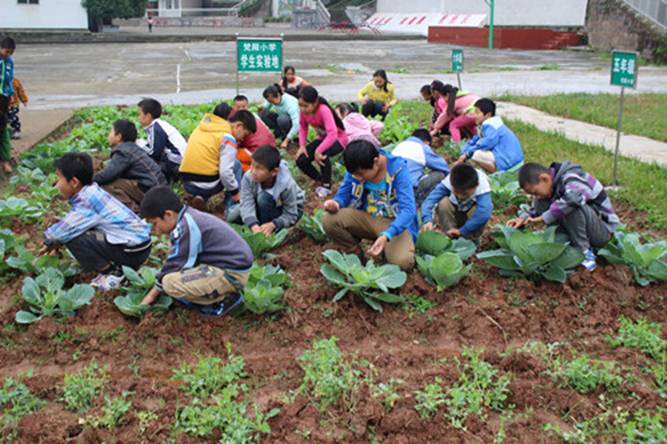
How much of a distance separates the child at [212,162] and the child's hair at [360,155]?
79.4 inches

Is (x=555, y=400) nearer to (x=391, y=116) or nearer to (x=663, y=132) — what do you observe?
(x=391, y=116)

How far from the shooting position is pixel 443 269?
14.6 feet

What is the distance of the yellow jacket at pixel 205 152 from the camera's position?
245 inches

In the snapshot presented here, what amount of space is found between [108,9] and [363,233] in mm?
34656

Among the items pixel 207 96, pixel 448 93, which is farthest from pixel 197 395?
pixel 207 96

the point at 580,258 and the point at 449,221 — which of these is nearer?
the point at 580,258

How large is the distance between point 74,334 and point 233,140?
2.70m

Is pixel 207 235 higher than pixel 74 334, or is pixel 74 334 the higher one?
pixel 207 235

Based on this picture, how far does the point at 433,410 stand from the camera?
3.29 m

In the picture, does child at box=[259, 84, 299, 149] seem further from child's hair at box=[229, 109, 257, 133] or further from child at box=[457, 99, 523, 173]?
child at box=[457, 99, 523, 173]

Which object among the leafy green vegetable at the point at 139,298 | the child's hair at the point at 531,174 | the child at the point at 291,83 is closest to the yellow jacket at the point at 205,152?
the leafy green vegetable at the point at 139,298

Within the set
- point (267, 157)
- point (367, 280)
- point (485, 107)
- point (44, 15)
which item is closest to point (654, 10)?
point (485, 107)

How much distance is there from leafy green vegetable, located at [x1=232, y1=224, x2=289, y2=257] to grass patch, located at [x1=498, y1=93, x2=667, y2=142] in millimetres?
6740

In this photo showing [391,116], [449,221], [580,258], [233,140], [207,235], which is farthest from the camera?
[391,116]
